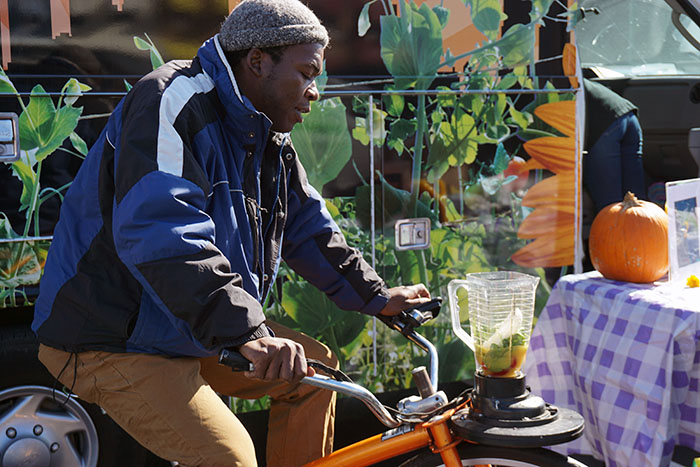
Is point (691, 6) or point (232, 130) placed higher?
point (691, 6)

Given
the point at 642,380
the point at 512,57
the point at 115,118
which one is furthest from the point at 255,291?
the point at 512,57

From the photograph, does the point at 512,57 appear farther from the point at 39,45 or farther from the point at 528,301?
the point at 39,45

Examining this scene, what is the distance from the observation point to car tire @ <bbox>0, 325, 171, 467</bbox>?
2965mm

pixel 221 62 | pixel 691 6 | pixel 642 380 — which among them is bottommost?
pixel 642 380

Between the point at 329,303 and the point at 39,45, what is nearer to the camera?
the point at 39,45

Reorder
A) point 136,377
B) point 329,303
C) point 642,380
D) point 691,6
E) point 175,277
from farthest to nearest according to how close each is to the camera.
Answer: point 691,6 < point 329,303 < point 642,380 < point 136,377 < point 175,277

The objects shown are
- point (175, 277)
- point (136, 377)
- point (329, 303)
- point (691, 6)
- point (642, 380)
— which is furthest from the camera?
point (691, 6)

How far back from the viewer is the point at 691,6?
4066 mm

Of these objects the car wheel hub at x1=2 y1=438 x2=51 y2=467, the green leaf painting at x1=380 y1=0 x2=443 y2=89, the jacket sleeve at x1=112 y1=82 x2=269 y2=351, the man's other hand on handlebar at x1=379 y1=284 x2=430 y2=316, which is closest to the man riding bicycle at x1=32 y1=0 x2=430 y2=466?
the jacket sleeve at x1=112 y1=82 x2=269 y2=351

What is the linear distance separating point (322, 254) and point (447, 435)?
2.32 ft

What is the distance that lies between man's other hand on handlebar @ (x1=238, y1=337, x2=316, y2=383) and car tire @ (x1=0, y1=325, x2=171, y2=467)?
4.66 ft

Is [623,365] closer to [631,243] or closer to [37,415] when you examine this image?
[631,243]

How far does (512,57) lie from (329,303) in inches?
54.1

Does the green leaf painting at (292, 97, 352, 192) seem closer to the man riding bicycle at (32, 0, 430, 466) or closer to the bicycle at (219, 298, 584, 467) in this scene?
the man riding bicycle at (32, 0, 430, 466)
